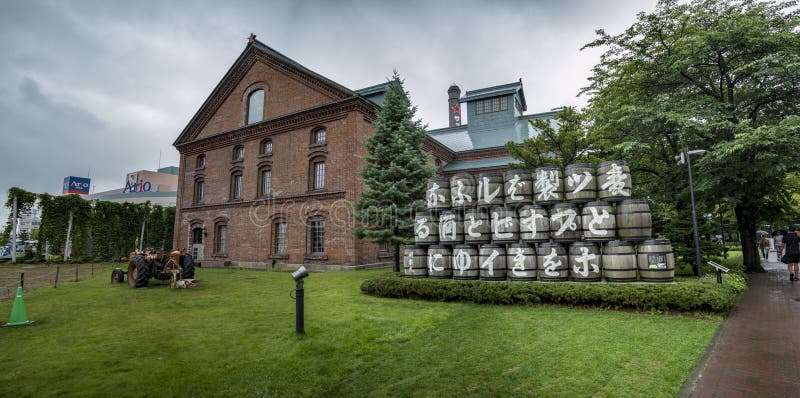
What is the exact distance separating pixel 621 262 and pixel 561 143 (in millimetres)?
7334

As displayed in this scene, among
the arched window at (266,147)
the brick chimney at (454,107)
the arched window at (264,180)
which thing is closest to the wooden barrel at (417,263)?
the arched window at (264,180)

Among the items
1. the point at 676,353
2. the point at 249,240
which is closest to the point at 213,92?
the point at 249,240

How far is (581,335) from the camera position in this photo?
547cm

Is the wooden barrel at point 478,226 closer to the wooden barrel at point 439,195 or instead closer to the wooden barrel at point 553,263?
the wooden barrel at point 439,195

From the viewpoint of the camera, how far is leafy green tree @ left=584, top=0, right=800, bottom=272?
1120 centimetres

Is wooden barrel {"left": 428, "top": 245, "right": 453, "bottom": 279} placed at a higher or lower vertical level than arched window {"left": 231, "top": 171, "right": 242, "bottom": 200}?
lower

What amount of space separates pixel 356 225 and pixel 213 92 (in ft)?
47.8

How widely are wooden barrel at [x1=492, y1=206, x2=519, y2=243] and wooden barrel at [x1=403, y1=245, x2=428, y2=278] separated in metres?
1.85

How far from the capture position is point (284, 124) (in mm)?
20141

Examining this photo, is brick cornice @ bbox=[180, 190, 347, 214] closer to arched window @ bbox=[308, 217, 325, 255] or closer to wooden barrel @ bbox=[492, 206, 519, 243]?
arched window @ bbox=[308, 217, 325, 255]

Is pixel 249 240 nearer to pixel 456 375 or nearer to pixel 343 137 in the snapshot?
pixel 343 137

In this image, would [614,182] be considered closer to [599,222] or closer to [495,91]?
[599,222]

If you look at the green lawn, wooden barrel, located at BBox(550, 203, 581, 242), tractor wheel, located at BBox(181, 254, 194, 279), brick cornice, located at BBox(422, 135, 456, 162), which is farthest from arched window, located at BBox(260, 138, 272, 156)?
wooden barrel, located at BBox(550, 203, 581, 242)

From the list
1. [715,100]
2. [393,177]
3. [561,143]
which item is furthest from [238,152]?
[715,100]
